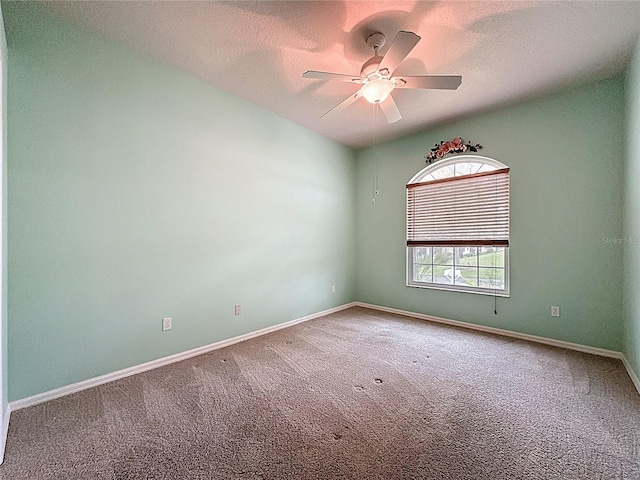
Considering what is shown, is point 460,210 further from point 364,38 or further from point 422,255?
point 364,38

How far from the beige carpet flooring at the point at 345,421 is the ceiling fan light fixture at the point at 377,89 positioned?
7.44ft

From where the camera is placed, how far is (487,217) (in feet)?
11.4

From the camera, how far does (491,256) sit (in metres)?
3.51

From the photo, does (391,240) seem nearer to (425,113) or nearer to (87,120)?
(425,113)

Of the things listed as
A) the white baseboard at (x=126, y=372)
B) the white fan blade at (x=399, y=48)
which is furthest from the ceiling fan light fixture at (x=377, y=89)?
the white baseboard at (x=126, y=372)

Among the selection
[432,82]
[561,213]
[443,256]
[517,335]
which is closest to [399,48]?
[432,82]

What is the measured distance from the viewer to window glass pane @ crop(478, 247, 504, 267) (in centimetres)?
345

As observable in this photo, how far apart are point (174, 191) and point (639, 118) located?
3873 mm

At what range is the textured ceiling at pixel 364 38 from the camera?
1912 millimetres

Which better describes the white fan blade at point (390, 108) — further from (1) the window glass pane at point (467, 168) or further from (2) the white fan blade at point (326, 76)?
(1) the window glass pane at point (467, 168)

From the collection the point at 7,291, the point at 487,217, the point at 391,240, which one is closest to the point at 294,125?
the point at 391,240

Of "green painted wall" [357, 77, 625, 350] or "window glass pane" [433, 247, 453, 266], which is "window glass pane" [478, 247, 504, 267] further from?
"window glass pane" [433, 247, 453, 266]

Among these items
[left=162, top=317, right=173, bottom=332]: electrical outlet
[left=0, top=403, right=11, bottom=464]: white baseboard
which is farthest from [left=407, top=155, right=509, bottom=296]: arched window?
[left=0, top=403, right=11, bottom=464]: white baseboard

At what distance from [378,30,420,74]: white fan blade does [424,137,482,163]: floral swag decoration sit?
209 centimetres
